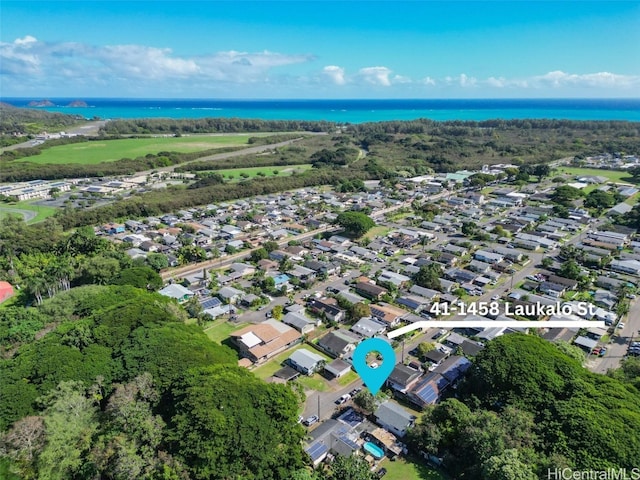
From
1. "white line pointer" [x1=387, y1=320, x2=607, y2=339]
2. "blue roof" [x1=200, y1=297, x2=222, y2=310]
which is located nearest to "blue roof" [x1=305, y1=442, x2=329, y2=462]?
"white line pointer" [x1=387, y1=320, x2=607, y2=339]

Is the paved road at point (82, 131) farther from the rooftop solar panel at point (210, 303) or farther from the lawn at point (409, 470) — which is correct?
the lawn at point (409, 470)

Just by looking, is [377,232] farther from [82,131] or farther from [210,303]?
[82,131]

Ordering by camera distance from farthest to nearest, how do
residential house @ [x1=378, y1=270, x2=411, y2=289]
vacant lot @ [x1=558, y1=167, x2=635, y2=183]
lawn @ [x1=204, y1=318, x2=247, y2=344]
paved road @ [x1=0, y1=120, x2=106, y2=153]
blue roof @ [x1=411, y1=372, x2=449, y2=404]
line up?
paved road @ [x1=0, y1=120, x2=106, y2=153], vacant lot @ [x1=558, y1=167, x2=635, y2=183], residential house @ [x1=378, y1=270, x2=411, y2=289], lawn @ [x1=204, y1=318, x2=247, y2=344], blue roof @ [x1=411, y1=372, x2=449, y2=404]

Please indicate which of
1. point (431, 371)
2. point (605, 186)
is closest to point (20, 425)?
point (431, 371)

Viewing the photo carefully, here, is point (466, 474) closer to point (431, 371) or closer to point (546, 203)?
point (431, 371)

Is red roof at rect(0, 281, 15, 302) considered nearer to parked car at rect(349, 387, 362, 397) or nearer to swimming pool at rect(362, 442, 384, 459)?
parked car at rect(349, 387, 362, 397)

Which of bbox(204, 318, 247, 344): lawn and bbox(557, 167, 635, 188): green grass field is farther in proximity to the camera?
bbox(557, 167, 635, 188): green grass field
